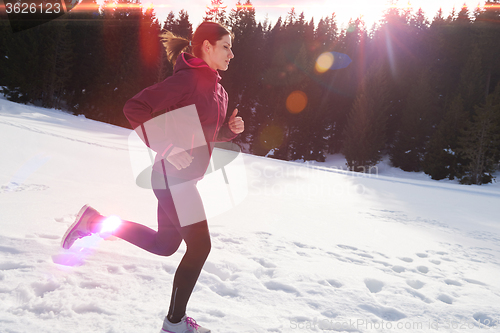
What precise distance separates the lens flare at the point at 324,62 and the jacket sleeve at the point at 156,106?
30.3m

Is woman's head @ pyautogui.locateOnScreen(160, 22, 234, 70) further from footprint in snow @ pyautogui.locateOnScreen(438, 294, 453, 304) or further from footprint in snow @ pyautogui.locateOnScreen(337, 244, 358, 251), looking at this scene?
footprint in snow @ pyautogui.locateOnScreen(337, 244, 358, 251)

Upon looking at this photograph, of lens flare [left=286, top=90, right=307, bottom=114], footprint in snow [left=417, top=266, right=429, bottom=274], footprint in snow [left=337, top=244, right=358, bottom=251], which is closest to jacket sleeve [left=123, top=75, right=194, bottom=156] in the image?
footprint in snow [left=337, top=244, right=358, bottom=251]

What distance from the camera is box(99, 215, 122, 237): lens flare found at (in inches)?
77.2

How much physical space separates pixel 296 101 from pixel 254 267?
2654cm

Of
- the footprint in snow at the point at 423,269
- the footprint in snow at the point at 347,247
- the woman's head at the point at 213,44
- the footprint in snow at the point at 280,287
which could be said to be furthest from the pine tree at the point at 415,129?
the woman's head at the point at 213,44

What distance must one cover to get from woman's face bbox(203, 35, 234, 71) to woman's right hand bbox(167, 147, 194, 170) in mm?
644

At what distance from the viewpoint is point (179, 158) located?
5.05ft

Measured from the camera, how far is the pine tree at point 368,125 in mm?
24391

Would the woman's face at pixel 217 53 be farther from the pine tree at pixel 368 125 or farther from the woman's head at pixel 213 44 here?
the pine tree at pixel 368 125

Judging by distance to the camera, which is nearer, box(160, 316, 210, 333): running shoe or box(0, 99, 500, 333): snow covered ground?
box(160, 316, 210, 333): running shoe

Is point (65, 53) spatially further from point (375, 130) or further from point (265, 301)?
point (265, 301)

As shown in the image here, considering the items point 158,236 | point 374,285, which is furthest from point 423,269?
point 158,236

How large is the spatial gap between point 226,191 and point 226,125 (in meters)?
3.96

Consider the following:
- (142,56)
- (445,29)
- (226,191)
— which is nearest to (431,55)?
(445,29)
